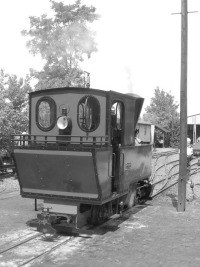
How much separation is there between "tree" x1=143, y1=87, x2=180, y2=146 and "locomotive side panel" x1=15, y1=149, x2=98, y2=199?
36803 millimetres

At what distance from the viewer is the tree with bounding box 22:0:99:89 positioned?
28016 mm

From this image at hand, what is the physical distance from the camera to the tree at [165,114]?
44.5 m

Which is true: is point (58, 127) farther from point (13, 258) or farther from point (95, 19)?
point (95, 19)

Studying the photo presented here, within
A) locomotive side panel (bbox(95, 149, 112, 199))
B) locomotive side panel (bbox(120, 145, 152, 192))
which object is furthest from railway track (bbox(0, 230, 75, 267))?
locomotive side panel (bbox(120, 145, 152, 192))

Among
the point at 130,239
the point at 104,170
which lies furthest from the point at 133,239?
the point at 104,170

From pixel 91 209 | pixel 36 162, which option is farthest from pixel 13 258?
pixel 91 209

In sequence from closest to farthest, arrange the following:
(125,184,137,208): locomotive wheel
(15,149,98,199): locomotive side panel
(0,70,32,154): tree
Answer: (15,149,98,199): locomotive side panel, (125,184,137,208): locomotive wheel, (0,70,32,154): tree

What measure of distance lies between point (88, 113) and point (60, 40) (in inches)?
875

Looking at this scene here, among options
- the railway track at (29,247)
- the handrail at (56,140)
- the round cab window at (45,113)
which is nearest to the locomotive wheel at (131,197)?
Answer: the handrail at (56,140)

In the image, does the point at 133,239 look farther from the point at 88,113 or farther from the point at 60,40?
the point at 60,40

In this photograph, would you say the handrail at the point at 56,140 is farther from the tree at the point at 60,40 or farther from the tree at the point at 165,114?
the tree at the point at 165,114

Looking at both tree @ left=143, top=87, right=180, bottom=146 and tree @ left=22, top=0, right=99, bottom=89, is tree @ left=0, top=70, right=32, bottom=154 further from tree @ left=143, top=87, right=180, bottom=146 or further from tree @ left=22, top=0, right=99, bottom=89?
tree @ left=143, top=87, right=180, bottom=146

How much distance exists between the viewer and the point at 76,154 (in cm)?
691

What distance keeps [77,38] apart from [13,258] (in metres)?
24.4
